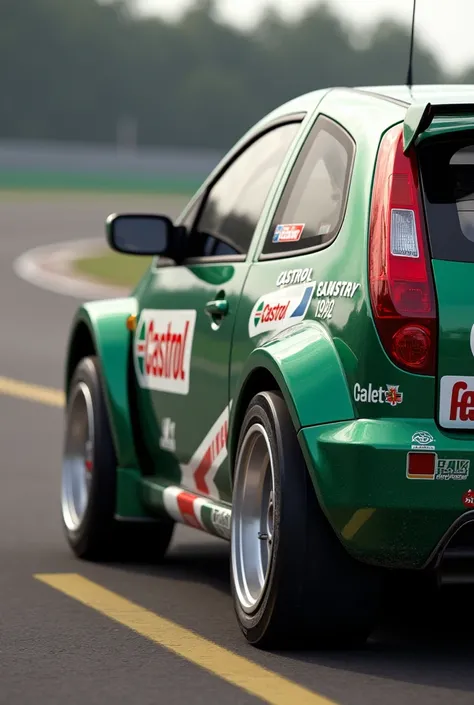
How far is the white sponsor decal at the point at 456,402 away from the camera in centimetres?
468

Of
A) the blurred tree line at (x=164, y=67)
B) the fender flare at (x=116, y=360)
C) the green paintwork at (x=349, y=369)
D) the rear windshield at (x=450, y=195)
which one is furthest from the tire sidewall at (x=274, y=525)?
the blurred tree line at (x=164, y=67)

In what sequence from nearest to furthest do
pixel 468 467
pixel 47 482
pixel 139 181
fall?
pixel 468 467, pixel 47 482, pixel 139 181

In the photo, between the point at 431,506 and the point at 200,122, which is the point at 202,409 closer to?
the point at 431,506

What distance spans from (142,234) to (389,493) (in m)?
2.30

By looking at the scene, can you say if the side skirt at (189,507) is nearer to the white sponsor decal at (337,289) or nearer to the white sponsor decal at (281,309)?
the white sponsor decal at (281,309)

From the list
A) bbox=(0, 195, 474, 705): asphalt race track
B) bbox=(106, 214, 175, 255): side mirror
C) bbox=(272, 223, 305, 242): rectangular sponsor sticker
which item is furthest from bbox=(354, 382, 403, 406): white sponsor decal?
bbox=(106, 214, 175, 255): side mirror

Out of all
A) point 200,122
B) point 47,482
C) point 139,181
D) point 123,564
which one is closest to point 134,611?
point 123,564

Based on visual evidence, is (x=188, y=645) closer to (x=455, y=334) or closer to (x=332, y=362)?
(x=332, y=362)

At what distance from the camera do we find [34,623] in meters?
5.68

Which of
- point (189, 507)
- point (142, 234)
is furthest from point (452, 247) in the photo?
point (142, 234)

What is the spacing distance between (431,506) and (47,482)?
196 inches

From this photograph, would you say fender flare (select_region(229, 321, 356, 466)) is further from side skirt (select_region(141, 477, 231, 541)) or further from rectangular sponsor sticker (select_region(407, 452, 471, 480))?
side skirt (select_region(141, 477, 231, 541))

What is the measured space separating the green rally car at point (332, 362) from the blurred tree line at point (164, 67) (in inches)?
4405

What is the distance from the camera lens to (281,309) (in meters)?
5.32
